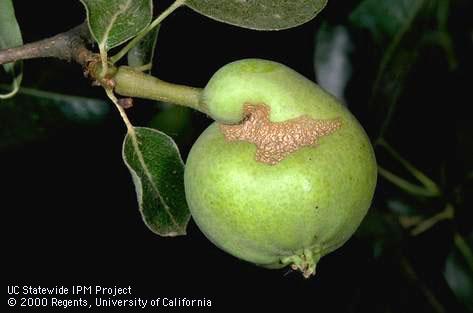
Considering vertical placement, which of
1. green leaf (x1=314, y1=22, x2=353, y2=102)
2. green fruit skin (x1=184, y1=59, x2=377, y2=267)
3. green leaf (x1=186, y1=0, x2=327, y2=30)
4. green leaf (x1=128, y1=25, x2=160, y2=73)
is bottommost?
green fruit skin (x1=184, y1=59, x2=377, y2=267)

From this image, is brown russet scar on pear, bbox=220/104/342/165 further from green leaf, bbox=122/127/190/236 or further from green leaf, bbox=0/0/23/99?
green leaf, bbox=0/0/23/99

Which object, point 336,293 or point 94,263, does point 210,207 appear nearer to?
point 94,263

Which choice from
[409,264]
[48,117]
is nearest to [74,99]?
[48,117]

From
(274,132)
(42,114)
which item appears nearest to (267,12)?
(274,132)

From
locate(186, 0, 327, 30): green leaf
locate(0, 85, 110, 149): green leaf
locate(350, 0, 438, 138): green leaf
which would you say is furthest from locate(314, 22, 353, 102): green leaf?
locate(186, 0, 327, 30): green leaf

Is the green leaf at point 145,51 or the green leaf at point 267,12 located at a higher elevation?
the green leaf at point 145,51

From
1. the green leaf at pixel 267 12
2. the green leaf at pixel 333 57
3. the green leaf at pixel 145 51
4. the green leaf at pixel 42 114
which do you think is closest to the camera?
the green leaf at pixel 267 12

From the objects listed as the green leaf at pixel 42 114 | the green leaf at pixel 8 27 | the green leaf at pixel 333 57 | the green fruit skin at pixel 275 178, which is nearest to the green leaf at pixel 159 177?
the green fruit skin at pixel 275 178

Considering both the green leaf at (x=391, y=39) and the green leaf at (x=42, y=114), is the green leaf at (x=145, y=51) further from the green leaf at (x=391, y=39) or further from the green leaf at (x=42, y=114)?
the green leaf at (x=391, y=39)
